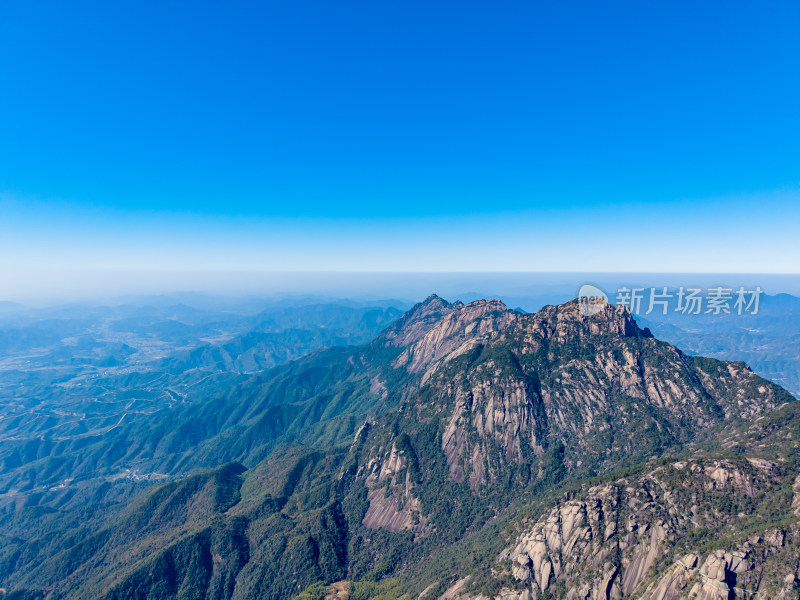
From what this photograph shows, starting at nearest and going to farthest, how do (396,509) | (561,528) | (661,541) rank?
(661,541) → (561,528) → (396,509)

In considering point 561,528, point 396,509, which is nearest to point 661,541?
point 561,528

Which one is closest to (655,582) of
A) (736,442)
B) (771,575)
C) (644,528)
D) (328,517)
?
(644,528)

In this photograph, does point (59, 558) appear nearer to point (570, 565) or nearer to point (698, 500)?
point (570, 565)

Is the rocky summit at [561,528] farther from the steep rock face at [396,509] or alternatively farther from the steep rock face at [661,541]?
the steep rock face at [396,509]

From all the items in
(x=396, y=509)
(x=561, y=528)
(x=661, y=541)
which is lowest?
(x=396, y=509)

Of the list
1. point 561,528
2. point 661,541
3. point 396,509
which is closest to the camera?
point 661,541

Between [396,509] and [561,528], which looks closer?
[561,528]

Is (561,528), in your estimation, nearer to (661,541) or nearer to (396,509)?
(661,541)

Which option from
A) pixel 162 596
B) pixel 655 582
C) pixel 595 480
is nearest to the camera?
pixel 655 582

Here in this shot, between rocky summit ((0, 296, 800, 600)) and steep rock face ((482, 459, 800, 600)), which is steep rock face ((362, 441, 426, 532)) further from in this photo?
steep rock face ((482, 459, 800, 600))
